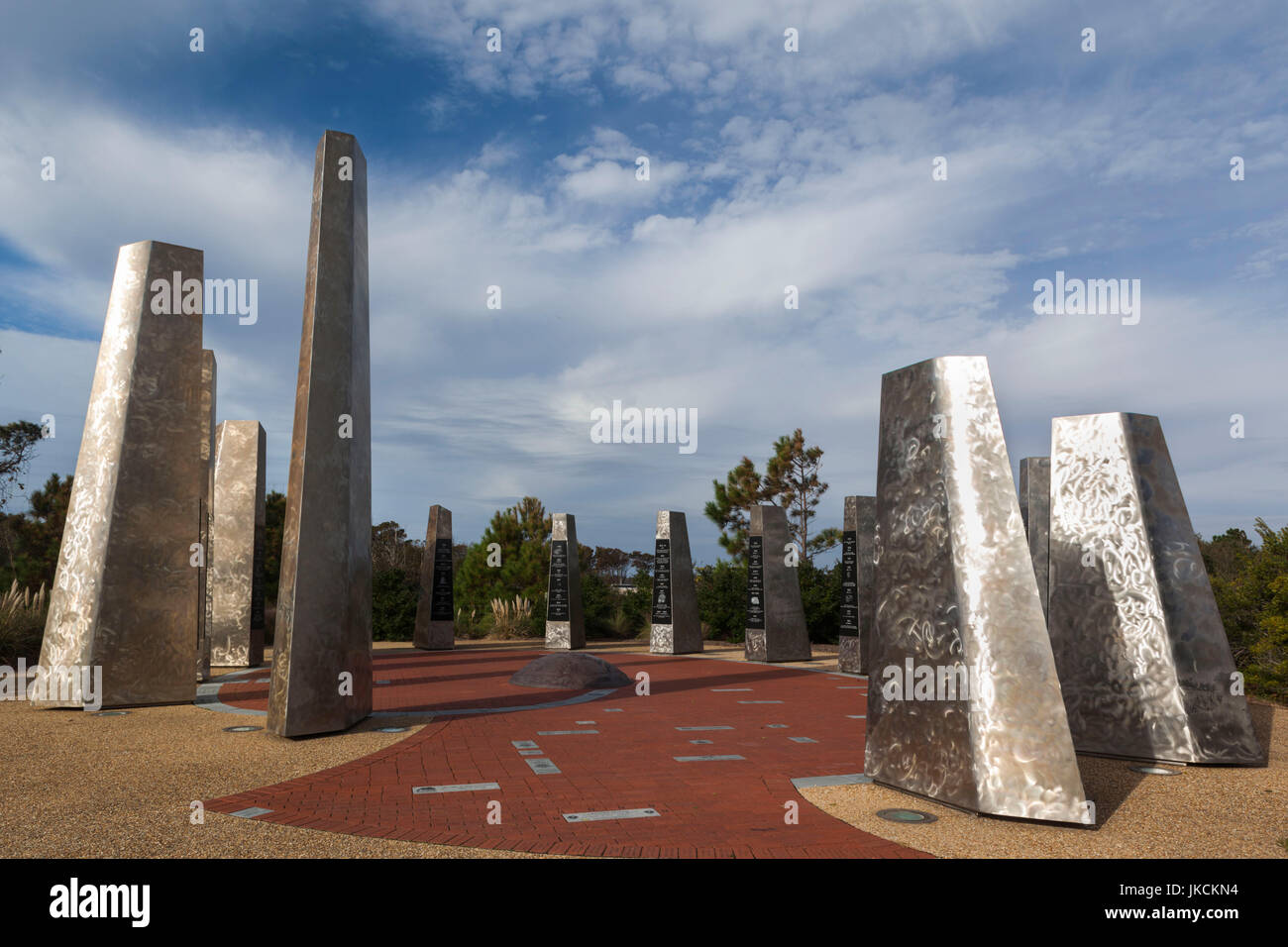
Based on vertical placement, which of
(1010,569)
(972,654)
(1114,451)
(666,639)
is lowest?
(666,639)

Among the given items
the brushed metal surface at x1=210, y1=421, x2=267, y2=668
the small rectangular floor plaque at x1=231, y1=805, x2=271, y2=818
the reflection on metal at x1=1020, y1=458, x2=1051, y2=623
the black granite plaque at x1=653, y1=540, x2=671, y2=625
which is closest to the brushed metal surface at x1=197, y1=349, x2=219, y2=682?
the brushed metal surface at x1=210, y1=421, x2=267, y2=668

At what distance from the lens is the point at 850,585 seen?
1421cm

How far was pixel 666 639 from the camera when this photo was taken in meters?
17.8

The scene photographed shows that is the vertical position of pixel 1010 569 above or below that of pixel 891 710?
above

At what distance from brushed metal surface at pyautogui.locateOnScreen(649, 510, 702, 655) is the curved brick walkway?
19.5 feet

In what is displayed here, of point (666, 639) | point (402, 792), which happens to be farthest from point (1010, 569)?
point (666, 639)

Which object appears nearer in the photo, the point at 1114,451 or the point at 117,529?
the point at 1114,451

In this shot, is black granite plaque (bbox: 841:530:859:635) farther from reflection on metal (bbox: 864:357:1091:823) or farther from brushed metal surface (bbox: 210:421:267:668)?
brushed metal surface (bbox: 210:421:267:668)

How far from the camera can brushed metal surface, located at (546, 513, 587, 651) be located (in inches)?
748

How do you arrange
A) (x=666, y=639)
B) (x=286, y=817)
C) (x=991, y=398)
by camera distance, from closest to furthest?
(x=286, y=817), (x=991, y=398), (x=666, y=639)

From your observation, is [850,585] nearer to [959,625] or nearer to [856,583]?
[856,583]

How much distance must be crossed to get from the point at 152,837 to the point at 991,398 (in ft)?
20.4
